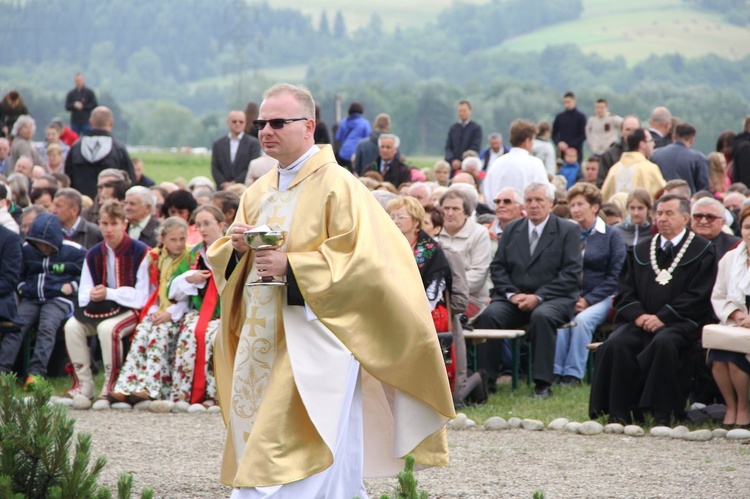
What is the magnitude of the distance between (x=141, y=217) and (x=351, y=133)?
347 inches

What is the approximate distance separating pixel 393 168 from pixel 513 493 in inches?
368

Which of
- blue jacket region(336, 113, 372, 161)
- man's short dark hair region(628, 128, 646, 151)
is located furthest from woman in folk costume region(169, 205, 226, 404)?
blue jacket region(336, 113, 372, 161)

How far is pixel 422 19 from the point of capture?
13662cm

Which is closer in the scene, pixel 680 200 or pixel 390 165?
pixel 680 200

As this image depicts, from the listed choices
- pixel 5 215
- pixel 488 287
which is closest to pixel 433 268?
pixel 488 287

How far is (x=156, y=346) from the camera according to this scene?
9852 mm

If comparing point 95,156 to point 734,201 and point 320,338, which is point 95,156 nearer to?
point 734,201

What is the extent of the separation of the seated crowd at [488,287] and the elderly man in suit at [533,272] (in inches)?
0.5

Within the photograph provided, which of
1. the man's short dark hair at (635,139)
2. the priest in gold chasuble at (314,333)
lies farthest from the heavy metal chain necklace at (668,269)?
the man's short dark hair at (635,139)

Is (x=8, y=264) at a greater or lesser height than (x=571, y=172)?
greater

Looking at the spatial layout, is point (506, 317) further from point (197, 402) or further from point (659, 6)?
point (659, 6)

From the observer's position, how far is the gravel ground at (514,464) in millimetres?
6699

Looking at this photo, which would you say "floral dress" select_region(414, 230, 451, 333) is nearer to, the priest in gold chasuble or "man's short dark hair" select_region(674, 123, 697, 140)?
the priest in gold chasuble

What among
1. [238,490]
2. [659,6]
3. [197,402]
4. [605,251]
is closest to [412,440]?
[238,490]
